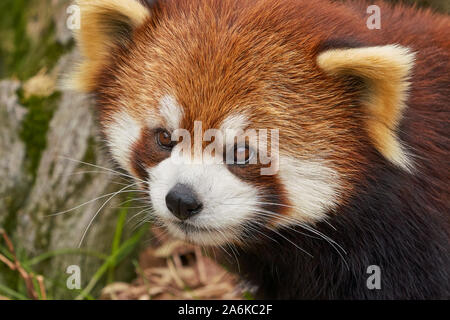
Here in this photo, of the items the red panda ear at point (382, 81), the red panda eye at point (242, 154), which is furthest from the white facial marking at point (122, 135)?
the red panda ear at point (382, 81)

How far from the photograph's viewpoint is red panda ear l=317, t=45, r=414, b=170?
3.30 m

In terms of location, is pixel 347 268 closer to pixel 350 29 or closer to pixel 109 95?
pixel 350 29

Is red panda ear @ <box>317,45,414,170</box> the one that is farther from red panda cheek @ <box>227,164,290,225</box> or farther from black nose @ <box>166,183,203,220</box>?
black nose @ <box>166,183,203,220</box>

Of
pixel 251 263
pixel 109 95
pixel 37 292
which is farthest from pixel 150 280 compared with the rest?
pixel 109 95

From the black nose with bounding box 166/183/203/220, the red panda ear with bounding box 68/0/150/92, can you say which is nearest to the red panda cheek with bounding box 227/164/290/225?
the black nose with bounding box 166/183/203/220

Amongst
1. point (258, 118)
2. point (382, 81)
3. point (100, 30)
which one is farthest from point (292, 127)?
point (100, 30)

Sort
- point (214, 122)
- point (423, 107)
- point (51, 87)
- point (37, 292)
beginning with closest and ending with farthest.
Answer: point (214, 122), point (423, 107), point (37, 292), point (51, 87)

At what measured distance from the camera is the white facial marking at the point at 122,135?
12.5 ft

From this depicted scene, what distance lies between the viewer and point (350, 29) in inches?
144

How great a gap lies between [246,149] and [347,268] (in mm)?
1030

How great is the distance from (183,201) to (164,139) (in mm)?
419

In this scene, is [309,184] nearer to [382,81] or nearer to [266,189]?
[266,189]

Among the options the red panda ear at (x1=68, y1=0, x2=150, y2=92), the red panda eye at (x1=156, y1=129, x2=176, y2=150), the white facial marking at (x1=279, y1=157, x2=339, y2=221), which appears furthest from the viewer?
the red panda ear at (x1=68, y1=0, x2=150, y2=92)

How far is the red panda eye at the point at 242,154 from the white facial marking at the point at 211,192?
84 mm
